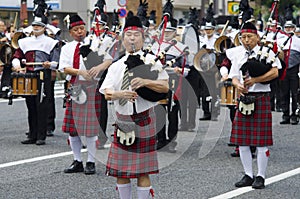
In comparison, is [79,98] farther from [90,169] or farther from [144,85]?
[144,85]

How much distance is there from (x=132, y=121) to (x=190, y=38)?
5424mm

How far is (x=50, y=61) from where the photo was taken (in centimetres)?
1002

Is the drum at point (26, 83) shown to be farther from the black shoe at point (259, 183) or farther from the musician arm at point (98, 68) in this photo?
the black shoe at point (259, 183)

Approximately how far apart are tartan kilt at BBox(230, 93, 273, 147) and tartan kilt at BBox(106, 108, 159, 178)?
187cm

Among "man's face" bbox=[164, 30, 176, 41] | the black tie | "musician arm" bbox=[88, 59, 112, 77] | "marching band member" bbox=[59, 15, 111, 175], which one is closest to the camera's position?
the black tie

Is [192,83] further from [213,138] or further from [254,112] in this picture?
[254,112]

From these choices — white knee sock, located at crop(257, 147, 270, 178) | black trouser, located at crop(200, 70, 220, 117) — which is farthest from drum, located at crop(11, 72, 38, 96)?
white knee sock, located at crop(257, 147, 270, 178)

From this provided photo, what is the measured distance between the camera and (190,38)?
11.3 m

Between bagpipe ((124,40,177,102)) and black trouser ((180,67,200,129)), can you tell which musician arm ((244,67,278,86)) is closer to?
bagpipe ((124,40,177,102))

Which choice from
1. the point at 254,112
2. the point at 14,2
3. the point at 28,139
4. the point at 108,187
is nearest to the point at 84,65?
the point at 108,187

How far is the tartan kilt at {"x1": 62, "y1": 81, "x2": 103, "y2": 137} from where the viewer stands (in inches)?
323

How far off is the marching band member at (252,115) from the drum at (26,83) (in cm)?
346

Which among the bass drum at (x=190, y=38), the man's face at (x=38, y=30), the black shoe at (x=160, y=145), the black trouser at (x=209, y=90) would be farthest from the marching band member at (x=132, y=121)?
the black trouser at (x=209, y=90)

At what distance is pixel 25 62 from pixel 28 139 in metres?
1.16
